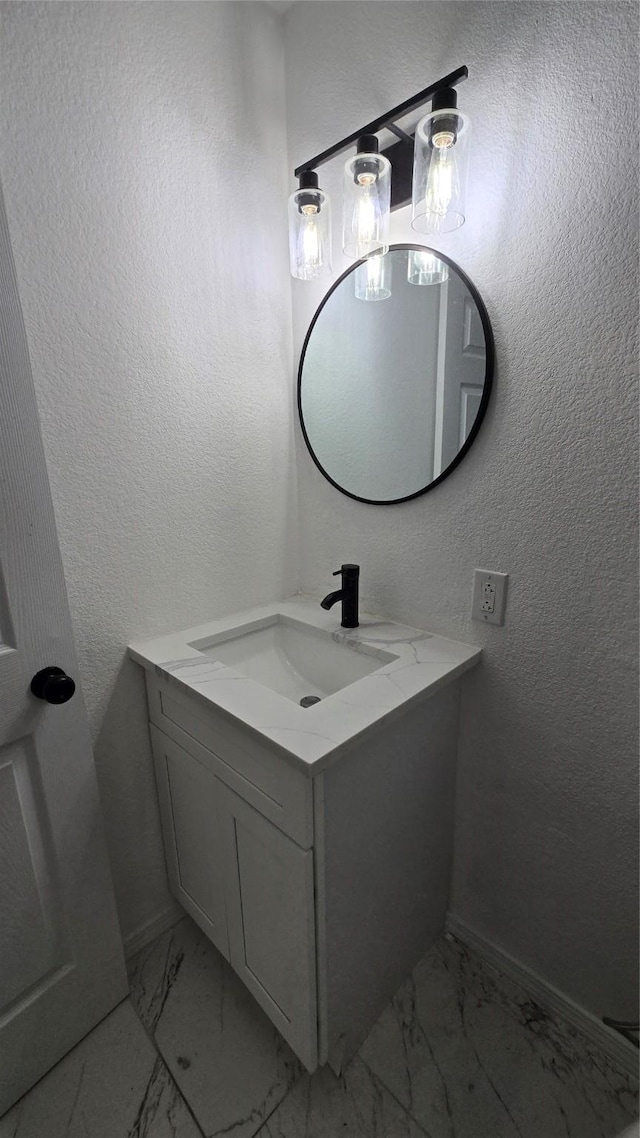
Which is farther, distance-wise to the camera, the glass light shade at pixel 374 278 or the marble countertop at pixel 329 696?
the glass light shade at pixel 374 278

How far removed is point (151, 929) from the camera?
1.29 metres

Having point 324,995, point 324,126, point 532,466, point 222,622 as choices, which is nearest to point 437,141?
point 324,126

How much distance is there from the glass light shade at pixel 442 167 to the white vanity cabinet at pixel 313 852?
989 millimetres

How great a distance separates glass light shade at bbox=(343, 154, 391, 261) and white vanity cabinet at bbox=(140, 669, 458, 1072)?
1013 millimetres

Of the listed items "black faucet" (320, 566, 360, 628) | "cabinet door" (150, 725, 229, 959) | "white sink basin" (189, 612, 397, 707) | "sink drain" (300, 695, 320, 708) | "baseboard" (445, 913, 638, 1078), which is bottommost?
"baseboard" (445, 913, 638, 1078)

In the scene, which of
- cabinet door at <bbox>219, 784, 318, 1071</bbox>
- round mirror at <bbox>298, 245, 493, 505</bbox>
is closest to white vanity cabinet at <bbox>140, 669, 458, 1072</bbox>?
cabinet door at <bbox>219, 784, 318, 1071</bbox>

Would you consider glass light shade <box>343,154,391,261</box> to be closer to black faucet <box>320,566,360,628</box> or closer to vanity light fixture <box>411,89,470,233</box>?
vanity light fixture <box>411,89,470,233</box>

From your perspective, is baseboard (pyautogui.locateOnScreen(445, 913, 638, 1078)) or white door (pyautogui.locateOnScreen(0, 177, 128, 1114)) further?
baseboard (pyautogui.locateOnScreen(445, 913, 638, 1078))

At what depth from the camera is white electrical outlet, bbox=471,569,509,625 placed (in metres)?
1.04

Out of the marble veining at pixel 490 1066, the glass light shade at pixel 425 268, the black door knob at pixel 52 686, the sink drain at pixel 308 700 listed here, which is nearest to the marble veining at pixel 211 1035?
the marble veining at pixel 490 1066

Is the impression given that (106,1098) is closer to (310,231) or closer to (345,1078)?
(345,1078)

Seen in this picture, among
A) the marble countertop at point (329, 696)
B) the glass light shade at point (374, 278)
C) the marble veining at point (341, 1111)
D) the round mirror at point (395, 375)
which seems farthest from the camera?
the glass light shade at point (374, 278)

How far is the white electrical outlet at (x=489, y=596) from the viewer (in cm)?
104

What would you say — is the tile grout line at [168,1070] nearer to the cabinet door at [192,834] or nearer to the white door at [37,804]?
the white door at [37,804]
